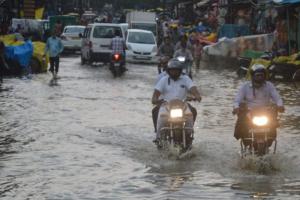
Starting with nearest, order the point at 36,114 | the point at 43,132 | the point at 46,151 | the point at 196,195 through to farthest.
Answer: the point at 196,195 → the point at 46,151 → the point at 43,132 → the point at 36,114

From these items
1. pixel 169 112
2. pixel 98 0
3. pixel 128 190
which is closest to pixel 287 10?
pixel 169 112

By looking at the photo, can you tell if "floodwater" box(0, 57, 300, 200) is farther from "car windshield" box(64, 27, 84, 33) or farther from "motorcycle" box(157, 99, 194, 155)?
"car windshield" box(64, 27, 84, 33)

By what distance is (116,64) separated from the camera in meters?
26.3

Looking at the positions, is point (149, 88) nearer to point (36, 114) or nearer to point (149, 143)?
point (36, 114)

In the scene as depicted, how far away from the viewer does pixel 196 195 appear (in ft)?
27.8

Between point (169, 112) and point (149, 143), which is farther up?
point (169, 112)

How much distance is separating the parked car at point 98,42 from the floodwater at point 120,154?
11.3 metres

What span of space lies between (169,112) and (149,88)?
1165 cm

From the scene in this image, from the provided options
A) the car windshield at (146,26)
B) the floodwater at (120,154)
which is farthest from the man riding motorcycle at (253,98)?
the car windshield at (146,26)

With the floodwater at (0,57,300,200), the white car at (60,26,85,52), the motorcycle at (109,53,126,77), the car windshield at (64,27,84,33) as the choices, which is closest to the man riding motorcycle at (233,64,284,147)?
the floodwater at (0,57,300,200)

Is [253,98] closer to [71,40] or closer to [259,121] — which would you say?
[259,121]

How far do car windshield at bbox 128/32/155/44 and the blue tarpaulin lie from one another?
29.1ft

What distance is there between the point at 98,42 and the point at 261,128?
22.8 m

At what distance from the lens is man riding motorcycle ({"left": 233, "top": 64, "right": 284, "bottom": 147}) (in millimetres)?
9852
